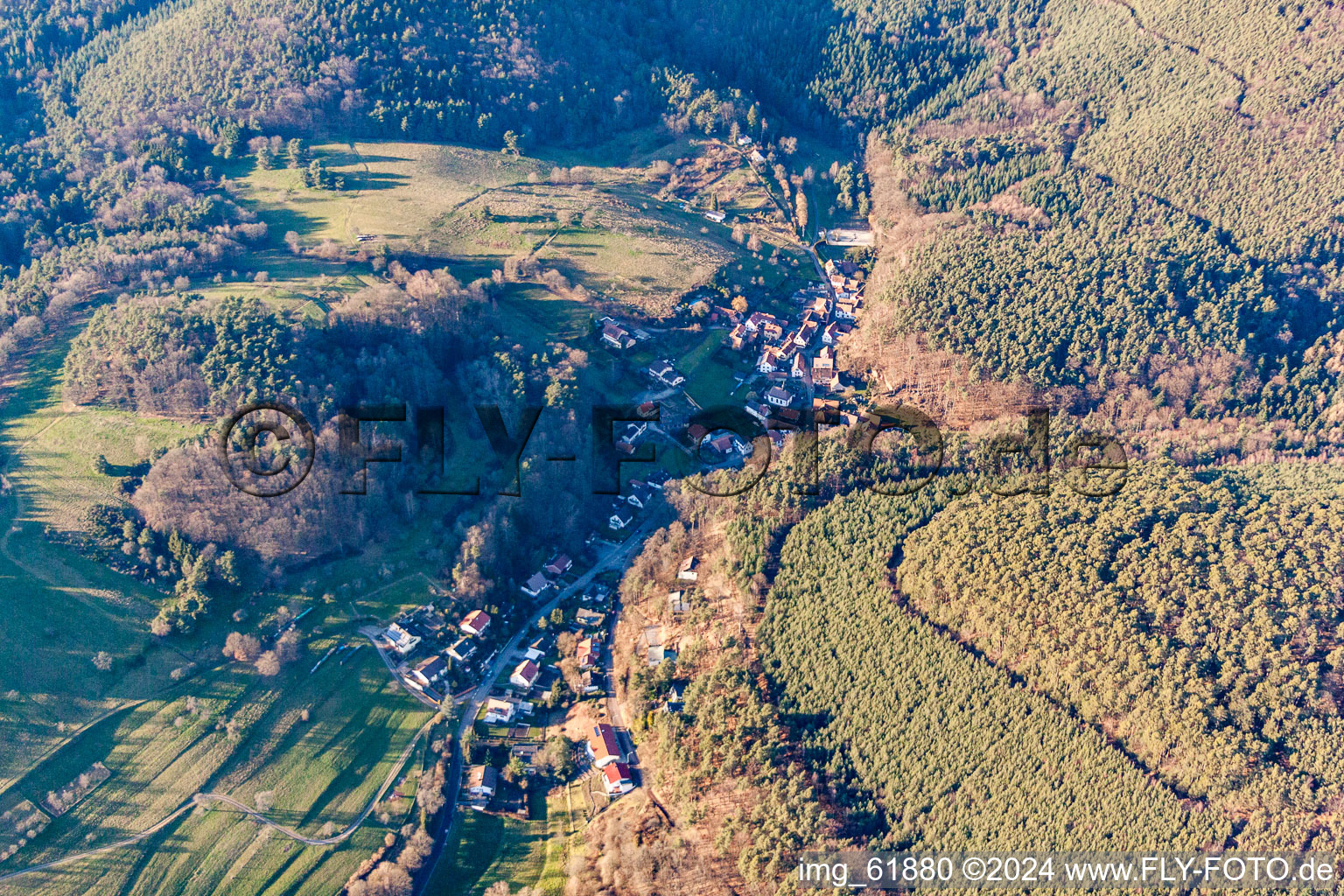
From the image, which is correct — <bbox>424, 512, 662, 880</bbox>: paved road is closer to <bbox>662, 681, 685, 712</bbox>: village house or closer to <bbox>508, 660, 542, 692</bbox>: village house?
<bbox>508, 660, 542, 692</bbox>: village house

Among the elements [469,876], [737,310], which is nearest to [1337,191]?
[737,310]

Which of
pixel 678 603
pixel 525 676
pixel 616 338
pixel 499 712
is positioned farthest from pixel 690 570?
pixel 616 338

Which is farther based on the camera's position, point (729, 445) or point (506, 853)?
point (729, 445)

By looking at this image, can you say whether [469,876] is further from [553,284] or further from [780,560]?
[553,284]

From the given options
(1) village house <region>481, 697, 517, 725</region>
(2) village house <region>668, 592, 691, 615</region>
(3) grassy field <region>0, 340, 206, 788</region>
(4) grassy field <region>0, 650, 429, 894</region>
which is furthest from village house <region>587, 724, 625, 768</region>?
(3) grassy field <region>0, 340, 206, 788</region>

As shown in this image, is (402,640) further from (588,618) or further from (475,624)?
(588,618)

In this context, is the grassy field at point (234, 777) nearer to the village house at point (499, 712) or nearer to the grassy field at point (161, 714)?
the grassy field at point (161, 714)

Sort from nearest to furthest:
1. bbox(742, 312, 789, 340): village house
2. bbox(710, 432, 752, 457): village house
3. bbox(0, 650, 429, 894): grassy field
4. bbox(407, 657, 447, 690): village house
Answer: bbox(0, 650, 429, 894): grassy field < bbox(407, 657, 447, 690): village house < bbox(710, 432, 752, 457): village house < bbox(742, 312, 789, 340): village house
